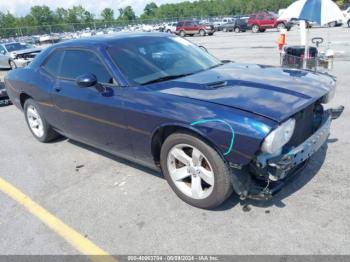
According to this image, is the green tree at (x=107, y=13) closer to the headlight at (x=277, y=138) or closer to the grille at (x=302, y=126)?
the grille at (x=302, y=126)

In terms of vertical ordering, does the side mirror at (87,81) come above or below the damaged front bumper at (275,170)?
above

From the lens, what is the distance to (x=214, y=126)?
106 inches

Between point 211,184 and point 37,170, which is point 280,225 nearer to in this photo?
A: point 211,184

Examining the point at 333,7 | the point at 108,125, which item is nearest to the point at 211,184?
the point at 108,125

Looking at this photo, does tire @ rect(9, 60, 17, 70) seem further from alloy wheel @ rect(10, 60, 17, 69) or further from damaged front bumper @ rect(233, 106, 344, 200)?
damaged front bumper @ rect(233, 106, 344, 200)

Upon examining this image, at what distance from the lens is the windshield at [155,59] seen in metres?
3.56

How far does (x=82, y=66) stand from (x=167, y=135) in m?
1.58

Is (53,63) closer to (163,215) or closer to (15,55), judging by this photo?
(163,215)

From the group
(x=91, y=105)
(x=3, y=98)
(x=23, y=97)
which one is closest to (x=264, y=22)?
(x=3, y=98)

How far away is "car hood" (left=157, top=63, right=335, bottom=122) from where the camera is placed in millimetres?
2754

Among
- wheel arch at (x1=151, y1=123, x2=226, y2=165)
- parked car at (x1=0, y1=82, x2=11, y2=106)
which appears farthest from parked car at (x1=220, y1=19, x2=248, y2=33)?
wheel arch at (x1=151, y1=123, x2=226, y2=165)

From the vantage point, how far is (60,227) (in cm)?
316

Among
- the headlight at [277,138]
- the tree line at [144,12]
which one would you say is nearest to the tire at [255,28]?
the headlight at [277,138]

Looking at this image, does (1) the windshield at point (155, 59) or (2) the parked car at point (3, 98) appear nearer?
(1) the windshield at point (155, 59)
